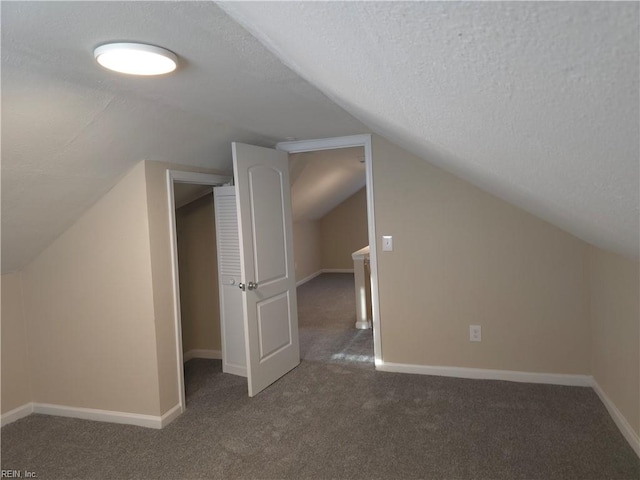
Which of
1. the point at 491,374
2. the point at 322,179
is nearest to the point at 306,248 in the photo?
the point at 322,179

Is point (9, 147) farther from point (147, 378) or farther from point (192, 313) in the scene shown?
point (192, 313)

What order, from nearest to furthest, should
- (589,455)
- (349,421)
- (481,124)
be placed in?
1. (481,124)
2. (589,455)
3. (349,421)

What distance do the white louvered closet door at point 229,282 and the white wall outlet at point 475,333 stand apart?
182 centimetres

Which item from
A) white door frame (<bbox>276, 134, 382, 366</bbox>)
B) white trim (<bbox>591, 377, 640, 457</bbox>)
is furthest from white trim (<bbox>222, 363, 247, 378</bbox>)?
white trim (<bbox>591, 377, 640, 457</bbox>)

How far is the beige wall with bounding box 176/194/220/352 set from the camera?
4.09m

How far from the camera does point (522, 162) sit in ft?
3.86

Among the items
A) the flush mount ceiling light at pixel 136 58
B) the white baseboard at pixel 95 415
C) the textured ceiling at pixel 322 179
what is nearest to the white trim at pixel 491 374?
the white baseboard at pixel 95 415

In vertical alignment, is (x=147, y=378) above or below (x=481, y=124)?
below

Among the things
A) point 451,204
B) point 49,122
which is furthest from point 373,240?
point 49,122

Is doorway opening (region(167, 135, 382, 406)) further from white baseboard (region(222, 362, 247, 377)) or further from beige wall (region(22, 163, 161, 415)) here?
white baseboard (region(222, 362, 247, 377))

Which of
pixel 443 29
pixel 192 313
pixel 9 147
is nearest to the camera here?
pixel 443 29

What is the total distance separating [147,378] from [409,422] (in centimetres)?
169

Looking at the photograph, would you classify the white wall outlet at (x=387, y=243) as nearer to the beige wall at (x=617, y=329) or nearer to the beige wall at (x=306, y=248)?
the beige wall at (x=617, y=329)

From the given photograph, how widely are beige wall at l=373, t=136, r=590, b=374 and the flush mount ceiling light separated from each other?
211 cm
